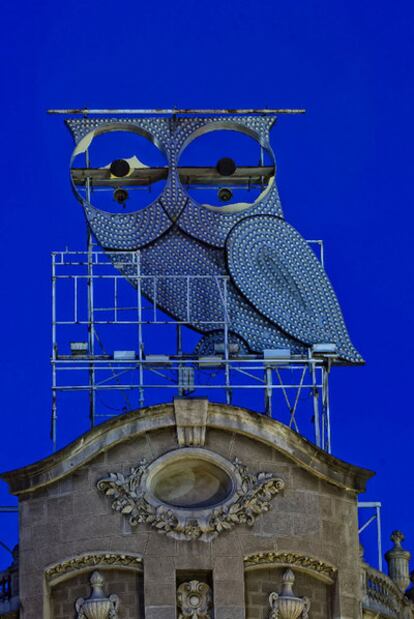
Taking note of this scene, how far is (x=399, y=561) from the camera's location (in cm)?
6706

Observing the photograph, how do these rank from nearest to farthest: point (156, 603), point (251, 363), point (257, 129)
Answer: point (156, 603)
point (251, 363)
point (257, 129)

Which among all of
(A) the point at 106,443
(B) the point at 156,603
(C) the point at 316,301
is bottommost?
(B) the point at 156,603

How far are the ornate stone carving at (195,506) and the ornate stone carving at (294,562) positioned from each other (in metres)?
0.86

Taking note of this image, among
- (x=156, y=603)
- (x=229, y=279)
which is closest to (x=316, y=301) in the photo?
(x=229, y=279)

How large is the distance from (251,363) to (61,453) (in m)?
8.13

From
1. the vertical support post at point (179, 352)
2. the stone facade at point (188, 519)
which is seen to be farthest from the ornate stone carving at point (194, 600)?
the vertical support post at point (179, 352)

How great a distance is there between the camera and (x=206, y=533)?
62562mm

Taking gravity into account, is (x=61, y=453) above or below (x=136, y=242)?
below

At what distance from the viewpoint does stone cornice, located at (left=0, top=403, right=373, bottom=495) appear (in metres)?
63.0

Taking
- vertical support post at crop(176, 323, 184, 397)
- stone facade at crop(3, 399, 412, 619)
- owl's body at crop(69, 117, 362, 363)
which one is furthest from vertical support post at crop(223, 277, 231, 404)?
stone facade at crop(3, 399, 412, 619)

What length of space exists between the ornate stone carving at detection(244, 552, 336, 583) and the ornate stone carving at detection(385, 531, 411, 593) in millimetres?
4032

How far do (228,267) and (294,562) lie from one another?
1072cm

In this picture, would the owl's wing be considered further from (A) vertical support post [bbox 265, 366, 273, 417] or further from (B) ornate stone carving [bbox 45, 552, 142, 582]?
(B) ornate stone carving [bbox 45, 552, 142, 582]

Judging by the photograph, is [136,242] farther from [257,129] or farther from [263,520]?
[263,520]
